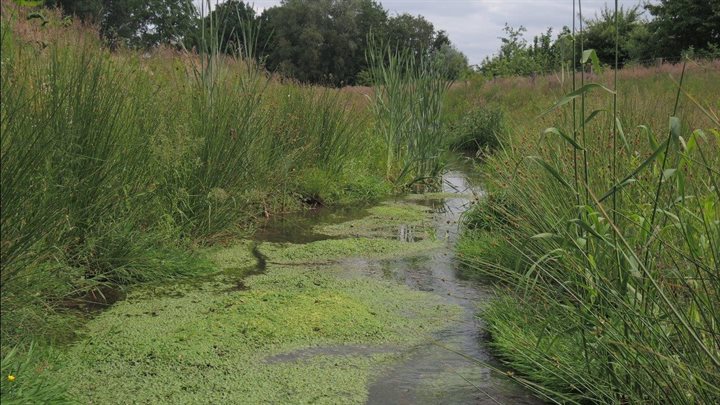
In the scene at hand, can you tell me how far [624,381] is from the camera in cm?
186

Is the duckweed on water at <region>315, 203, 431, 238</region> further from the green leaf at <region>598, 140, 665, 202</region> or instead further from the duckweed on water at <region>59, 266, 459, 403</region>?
the green leaf at <region>598, 140, 665, 202</region>

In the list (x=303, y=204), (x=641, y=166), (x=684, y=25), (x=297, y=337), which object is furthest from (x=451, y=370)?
(x=684, y=25)

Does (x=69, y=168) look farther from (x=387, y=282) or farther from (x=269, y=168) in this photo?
(x=269, y=168)

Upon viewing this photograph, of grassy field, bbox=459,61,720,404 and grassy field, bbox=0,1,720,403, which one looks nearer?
grassy field, bbox=459,61,720,404

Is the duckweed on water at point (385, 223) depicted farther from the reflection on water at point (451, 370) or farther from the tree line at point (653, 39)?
the tree line at point (653, 39)

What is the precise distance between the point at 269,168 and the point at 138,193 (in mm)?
1680

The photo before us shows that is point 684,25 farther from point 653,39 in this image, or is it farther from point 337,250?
point 337,250

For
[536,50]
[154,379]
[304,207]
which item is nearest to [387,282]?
[154,379]

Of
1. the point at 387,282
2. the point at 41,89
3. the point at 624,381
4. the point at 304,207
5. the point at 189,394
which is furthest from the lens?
the point at 304,207

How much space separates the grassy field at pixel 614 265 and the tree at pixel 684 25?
16.8 metres

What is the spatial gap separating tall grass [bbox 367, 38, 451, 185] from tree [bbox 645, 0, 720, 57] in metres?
14.6

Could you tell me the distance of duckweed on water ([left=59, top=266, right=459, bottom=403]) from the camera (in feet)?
7.27

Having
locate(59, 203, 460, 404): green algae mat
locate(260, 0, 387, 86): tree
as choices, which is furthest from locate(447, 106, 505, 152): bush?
locate(260, 0, 387, 86): tree

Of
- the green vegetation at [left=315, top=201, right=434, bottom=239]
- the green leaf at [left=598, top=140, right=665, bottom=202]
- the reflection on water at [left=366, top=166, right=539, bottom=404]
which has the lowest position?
the reflection on water at [left=366, top=166, right=539, bottom=404]
